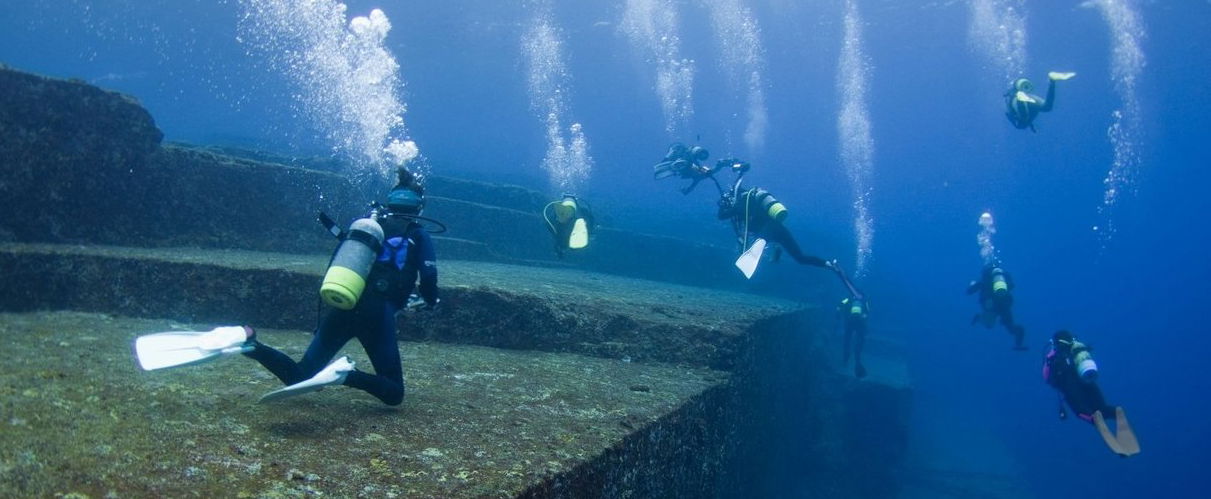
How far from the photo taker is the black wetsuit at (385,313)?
329 cm

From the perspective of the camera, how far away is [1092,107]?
51.6 m

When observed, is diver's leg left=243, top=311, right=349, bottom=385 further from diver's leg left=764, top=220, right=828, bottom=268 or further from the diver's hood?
diver's leg left=764, top=220, right=828, bottom=268

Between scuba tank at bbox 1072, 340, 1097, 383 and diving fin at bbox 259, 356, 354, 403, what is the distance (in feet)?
28.2

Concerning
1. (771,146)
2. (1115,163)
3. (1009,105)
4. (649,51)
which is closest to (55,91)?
(1009,105)

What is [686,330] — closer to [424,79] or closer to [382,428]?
[382,428]

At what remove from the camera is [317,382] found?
2840 millimetres

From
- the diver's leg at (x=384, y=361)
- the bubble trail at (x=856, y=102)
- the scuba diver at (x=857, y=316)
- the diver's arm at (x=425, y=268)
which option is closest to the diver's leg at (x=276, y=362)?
the diver's leg at (x=384, y=361)

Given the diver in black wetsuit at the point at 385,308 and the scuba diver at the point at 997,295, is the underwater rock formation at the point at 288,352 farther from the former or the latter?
the scuba diver at the point at 997,295

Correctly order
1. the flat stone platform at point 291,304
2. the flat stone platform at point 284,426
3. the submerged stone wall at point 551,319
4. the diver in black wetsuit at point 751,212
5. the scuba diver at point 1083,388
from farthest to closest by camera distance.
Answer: the diver in black wetsuit at point 751,212 < the scuba diver at point 1083,388 < the flat stone platform at point 291,304 < the submerged stone wall at point 551,319 < the flat stone platform at point 284,426

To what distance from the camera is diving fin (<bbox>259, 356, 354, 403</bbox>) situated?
2.81m

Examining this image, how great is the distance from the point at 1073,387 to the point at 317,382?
939 centimetres

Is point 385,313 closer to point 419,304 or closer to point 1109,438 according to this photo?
point 419,304

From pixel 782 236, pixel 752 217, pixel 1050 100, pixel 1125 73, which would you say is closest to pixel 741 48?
pixel 1125 73

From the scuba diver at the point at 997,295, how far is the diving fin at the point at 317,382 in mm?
12318
